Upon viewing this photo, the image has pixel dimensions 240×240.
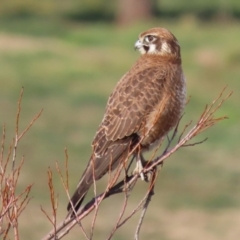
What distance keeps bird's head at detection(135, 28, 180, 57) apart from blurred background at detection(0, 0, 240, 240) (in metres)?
5.17

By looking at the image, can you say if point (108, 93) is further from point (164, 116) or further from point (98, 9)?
point (98, 9)

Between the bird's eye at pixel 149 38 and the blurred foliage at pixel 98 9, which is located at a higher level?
the blurred foliage at pixel 98 9

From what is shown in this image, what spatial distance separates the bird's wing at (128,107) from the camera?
584 centimetres

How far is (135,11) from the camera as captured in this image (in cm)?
2966

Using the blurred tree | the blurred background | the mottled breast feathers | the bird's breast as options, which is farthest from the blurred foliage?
the bird's breast

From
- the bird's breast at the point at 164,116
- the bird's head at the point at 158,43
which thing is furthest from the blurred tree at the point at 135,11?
the bird's breast at the point at 164,116

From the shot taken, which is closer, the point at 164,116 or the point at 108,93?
the point at 164,116

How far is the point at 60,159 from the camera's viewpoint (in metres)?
14.5

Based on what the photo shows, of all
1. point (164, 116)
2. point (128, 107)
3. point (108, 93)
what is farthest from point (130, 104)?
point (108, 93)

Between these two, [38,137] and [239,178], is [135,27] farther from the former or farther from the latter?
[239,178]

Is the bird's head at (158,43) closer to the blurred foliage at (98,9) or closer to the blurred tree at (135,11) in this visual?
the blurred tree at (135,11)

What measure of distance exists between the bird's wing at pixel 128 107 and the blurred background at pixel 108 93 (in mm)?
5448

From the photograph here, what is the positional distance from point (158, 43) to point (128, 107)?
0.71 m

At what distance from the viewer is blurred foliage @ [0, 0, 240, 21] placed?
31583mm
